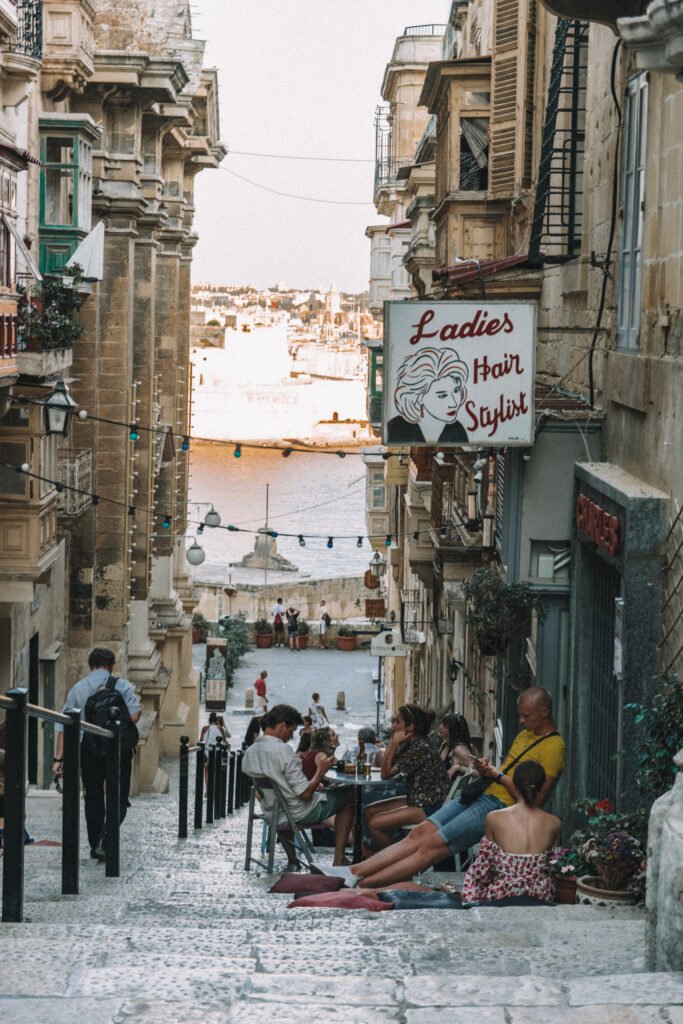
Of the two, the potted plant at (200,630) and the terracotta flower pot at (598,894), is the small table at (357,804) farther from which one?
the potted plant at (200,630)

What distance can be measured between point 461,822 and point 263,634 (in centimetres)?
4041

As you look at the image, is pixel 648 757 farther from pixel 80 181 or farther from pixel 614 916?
pixel 80 181

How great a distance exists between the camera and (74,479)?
74.1 feet

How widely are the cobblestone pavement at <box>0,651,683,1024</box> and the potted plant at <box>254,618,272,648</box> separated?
4081cm

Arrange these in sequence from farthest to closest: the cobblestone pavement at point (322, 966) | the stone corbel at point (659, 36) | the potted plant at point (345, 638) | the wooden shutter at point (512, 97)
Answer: the potted plant at point (345, 638) → the wooden shutter at point (512, 97) → the stone corbel at point (659, 36) → the cobblestone pavement at point (322, 966)

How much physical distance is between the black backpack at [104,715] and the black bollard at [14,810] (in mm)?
3063

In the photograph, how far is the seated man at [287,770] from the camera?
31.7ft

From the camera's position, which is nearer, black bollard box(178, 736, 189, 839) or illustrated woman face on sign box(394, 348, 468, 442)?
illustrated woman face on sign box(394, 348, 468, 442)

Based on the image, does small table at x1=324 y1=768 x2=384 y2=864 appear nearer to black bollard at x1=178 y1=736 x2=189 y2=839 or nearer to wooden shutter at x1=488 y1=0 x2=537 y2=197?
black bollard at x1=178 y1=736 x2=189 y2=839

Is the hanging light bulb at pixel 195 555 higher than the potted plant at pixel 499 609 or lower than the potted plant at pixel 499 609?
lower

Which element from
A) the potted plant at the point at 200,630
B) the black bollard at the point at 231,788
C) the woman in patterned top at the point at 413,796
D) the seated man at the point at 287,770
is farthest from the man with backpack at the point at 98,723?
the potted plant at the point at 200,630

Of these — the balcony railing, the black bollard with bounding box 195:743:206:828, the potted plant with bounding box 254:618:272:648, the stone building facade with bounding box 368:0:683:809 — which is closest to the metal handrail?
the stone building facade with bounding box 368:0:683:809

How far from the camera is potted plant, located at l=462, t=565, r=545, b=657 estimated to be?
11086mm

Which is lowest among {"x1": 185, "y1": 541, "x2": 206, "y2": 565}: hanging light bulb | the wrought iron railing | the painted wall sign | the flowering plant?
{"x1": 185, "y1": 541, "x2": 206, "y2": 565}: hanging light bulb
